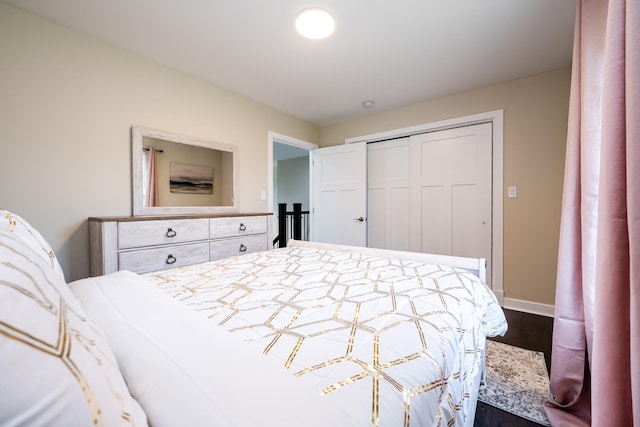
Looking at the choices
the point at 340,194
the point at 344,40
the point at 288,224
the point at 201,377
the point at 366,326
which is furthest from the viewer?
the point at 288,224

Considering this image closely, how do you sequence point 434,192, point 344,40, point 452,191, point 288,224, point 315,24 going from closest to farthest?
point 315,24 → point 344,40 → point 452,191 → point 434,192 → point 288,224

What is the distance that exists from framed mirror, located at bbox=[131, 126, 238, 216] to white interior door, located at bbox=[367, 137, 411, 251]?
2.03 m

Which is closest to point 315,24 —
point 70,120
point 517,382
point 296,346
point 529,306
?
point 70,120

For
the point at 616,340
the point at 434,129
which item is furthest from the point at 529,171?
the point at 616,340

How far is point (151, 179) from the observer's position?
247 centimetres

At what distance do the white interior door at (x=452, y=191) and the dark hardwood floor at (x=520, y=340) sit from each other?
0.58 meters

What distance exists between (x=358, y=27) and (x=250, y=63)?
3.59ft

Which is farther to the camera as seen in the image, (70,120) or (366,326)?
(70,120)

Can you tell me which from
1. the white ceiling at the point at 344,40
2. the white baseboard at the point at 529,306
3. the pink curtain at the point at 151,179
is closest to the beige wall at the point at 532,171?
the white baseboard at the point at 529,306

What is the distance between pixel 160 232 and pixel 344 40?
2224mm

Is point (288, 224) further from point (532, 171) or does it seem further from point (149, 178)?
point (532, 171)

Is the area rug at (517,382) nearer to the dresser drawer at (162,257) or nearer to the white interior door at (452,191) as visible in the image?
the white interior door at (452,191)

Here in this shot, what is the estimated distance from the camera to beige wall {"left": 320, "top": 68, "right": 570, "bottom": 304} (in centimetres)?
263

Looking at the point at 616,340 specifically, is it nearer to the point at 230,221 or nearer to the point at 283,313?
the point at 283,313
